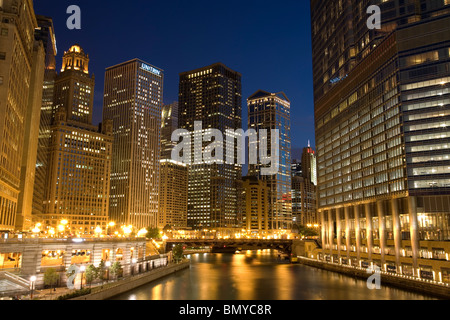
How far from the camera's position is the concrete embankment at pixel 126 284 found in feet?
208

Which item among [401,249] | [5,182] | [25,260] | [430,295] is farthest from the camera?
[401,249]

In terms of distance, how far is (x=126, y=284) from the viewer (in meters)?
77.4

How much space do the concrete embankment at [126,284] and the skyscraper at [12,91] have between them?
3740 cm

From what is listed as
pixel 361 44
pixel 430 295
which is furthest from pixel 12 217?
pixel 361 44

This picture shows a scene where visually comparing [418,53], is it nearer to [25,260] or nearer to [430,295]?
[430,295]

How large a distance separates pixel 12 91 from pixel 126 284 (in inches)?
2156

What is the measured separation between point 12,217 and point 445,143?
382 ft

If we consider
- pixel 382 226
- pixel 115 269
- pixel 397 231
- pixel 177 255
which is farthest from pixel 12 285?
pixel 382 226

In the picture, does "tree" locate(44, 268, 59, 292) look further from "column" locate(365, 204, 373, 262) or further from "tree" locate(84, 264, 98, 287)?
"column" locate(365, 204, 373, 262)

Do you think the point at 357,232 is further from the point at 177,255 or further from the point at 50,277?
the point at 50,277

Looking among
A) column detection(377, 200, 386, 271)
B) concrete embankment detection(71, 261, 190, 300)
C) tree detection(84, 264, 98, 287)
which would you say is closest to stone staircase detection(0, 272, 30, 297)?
concrete embankment detection(71, 261, 190, 300)

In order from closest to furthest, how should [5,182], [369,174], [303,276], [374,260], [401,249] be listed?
[5,182] → [401,249] → [303,276] → [374,260] → [369,174]

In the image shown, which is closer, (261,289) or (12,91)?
(261,289)

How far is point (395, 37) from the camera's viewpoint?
373ft
